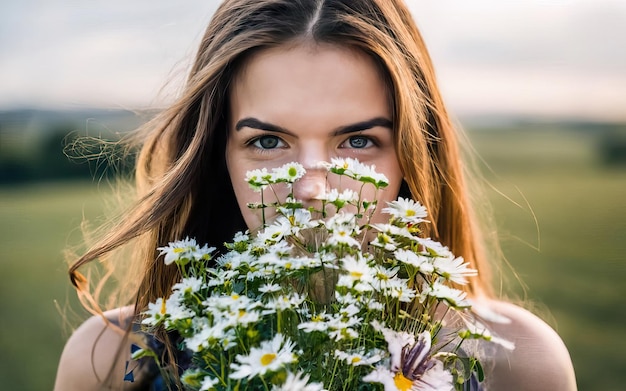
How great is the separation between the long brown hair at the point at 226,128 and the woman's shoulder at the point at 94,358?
20 centimetres

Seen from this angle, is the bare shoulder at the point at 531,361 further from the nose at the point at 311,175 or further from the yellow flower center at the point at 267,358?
the yellow flower center at the point at 267,358

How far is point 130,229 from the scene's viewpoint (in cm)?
149

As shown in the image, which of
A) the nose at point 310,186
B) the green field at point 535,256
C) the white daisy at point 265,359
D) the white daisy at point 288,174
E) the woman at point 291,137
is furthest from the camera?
the green field at point 535,256

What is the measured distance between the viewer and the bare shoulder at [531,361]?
5.76 ft

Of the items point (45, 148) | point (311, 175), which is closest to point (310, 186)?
point (311, 175)

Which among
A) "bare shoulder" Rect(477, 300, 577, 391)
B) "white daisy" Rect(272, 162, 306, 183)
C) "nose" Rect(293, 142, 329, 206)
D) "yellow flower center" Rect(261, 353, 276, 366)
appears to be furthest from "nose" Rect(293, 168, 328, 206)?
"bare shoulder" Rect(477, 300, 577, 391)

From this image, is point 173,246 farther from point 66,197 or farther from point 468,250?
point 66,197

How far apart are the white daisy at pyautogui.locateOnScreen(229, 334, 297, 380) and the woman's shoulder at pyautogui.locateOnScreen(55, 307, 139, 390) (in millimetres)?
1038

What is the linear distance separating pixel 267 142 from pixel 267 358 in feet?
2.24

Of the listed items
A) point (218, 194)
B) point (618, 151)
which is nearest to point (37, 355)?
point (218, 194)

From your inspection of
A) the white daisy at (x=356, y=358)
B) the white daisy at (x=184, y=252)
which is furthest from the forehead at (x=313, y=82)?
the white daisy at (x=356, y=358)

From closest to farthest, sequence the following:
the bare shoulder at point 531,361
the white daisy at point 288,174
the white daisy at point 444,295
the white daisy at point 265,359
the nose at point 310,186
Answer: the white daisy at point 265,359 < the white daisy at point 444,295 < the white daisy at point 288,174 < the nose at point 310,186 < the bare shoulder at point 531,361

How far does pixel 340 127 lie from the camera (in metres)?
1.38

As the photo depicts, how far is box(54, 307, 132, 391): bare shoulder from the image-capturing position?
1.83 metres
